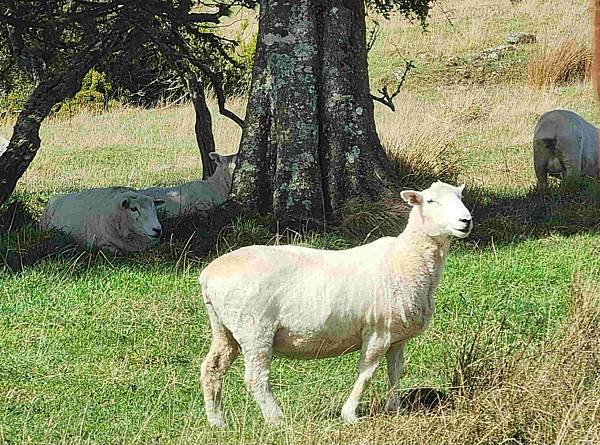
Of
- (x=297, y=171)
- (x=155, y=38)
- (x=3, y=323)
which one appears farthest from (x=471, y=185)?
(x=3, y=323)

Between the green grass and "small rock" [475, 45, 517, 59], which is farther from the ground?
"small rock" [475, 45, 517, 59]

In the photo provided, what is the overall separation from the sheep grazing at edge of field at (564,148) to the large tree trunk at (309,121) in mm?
3377

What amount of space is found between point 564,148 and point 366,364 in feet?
26.2

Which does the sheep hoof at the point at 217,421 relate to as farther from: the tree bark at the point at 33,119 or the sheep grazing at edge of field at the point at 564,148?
the sheep grazing at edge of field at the point at 564,148

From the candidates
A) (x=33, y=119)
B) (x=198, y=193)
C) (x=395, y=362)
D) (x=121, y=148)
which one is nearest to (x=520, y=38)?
(x=121, y=148)

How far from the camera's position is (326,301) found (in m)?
5.04

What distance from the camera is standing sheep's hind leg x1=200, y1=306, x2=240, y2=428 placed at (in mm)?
5105

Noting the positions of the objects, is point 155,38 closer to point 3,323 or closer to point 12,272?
point 12,272

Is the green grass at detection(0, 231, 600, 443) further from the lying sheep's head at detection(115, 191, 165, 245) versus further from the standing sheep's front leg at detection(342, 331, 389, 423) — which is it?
the lying sheep's head at detection(115, 191, 165, 245)

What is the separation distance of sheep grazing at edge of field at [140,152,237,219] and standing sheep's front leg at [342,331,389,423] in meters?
5.12

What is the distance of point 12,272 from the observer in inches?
327

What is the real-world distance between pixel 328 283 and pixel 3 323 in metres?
2.95

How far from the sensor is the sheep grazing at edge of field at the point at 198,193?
10438mm

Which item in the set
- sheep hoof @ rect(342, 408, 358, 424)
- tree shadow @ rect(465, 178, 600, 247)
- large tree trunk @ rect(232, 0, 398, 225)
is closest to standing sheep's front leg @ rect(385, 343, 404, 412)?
sheep hoof @ rect(342, 408, 358, 424)
